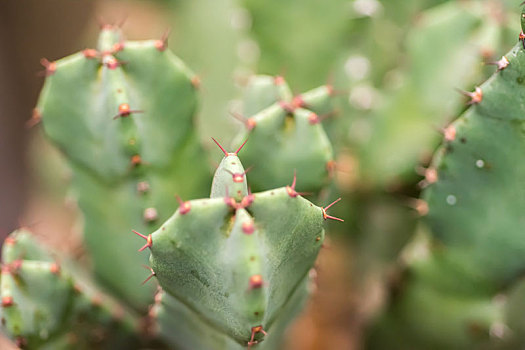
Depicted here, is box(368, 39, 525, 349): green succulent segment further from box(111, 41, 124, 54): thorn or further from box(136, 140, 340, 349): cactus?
box(111, 41, 124, 54): thorn

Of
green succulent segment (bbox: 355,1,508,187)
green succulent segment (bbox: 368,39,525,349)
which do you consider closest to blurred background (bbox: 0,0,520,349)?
green succulent segment (bbox: 355,1,508,187)

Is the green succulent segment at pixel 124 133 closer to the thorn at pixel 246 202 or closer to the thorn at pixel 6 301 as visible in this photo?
the thorn at pixel 6 301

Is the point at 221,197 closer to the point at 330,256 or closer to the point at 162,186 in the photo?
the point at 162,186

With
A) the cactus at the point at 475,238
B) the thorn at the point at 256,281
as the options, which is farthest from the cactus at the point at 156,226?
the cactus at the point at 475,238

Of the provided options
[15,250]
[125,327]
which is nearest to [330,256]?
[125,327]

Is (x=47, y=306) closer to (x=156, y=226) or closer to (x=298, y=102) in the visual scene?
(x=156, y=226)

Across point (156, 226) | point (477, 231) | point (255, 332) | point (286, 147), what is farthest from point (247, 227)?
point (477, 231)
